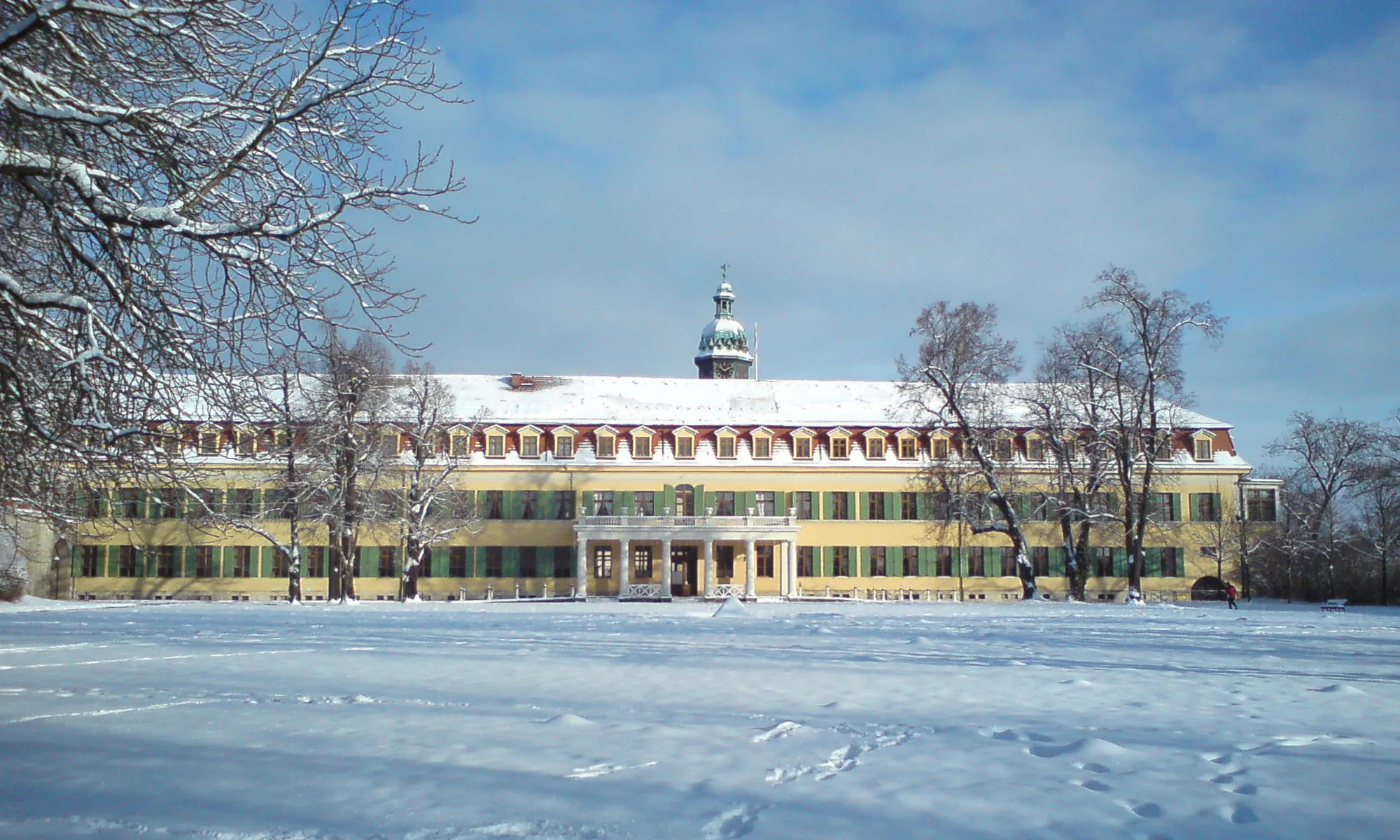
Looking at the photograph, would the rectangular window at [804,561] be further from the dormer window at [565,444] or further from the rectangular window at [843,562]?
the dormer window at [565,444]

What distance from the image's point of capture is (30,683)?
10.1 metres

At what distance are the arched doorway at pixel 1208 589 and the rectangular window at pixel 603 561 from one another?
2568cm

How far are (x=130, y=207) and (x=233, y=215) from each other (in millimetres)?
1406

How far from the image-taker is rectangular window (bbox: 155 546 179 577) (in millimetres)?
47500

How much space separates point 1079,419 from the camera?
129ft

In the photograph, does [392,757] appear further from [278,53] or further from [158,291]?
[278,53]

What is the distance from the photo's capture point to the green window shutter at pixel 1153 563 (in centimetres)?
4988

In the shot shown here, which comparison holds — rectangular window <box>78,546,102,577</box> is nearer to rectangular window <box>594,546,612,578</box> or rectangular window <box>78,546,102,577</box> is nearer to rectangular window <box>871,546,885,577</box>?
rectangular window <box>594,546,612,578</box>

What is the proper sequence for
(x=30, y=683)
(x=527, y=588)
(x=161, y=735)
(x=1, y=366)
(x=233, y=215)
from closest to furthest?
(x=1, y=366), (x=161, y=735), (x=233, y=215), (x=30, y=683), (x=527, y=588)

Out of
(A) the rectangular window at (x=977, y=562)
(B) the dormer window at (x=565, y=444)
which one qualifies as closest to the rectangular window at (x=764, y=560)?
(A) the rectangular window at (x=977, y=562)

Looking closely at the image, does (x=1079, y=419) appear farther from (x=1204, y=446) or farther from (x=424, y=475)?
(x=424, y=475)

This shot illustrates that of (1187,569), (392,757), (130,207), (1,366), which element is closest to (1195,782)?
(392,757)

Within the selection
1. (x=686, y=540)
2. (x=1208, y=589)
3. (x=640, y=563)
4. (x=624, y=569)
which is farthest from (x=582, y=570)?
(x=1208, y=589)

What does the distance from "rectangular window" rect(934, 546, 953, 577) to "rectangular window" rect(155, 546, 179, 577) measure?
33201mm
